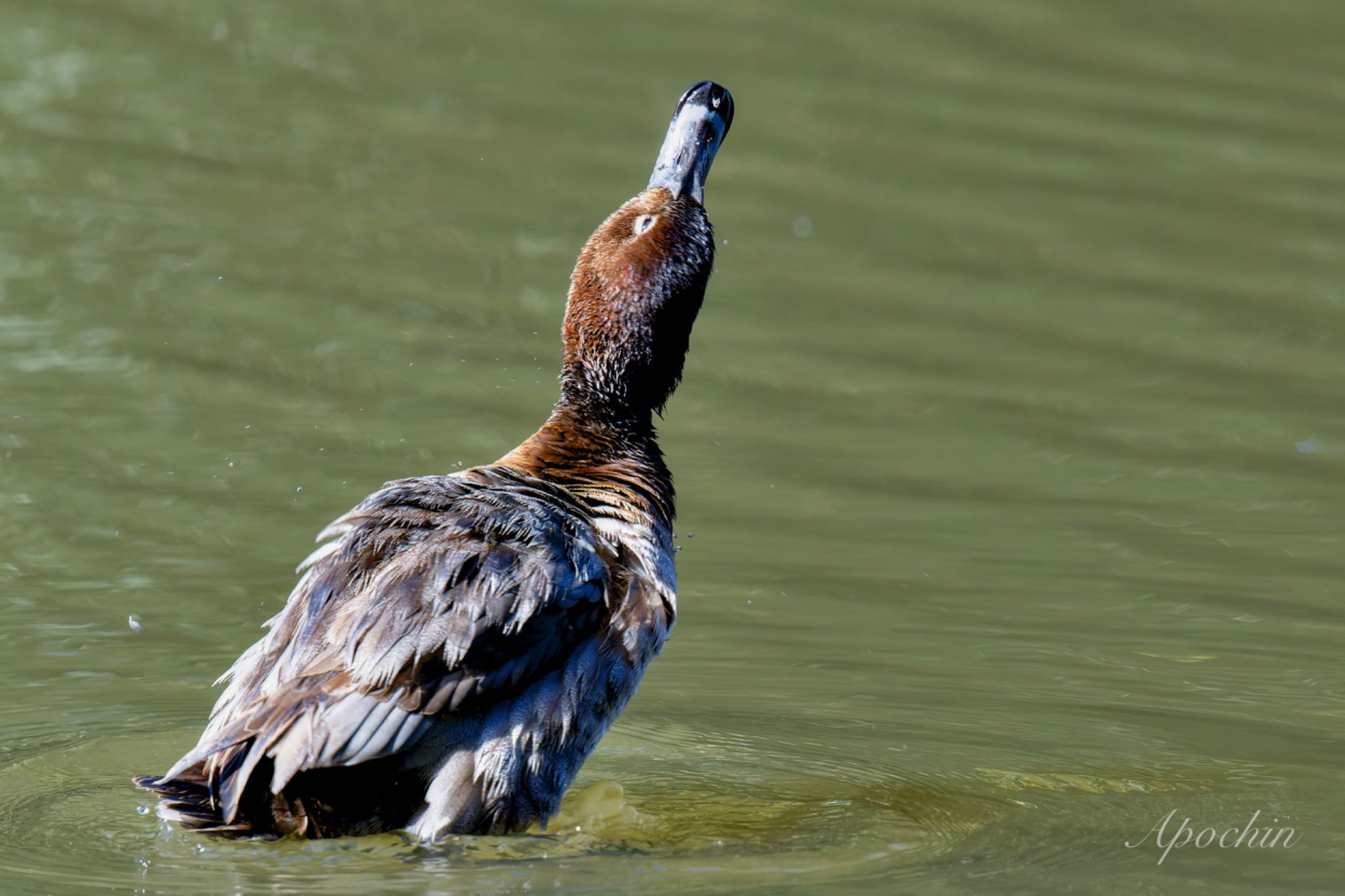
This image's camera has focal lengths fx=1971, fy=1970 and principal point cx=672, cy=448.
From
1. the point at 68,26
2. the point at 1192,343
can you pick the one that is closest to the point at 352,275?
the point at 68,26

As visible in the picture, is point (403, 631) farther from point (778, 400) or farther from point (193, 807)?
point (778, 400)

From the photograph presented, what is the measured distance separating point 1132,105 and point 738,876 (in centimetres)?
848

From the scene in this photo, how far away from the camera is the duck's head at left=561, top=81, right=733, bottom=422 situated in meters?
6.74

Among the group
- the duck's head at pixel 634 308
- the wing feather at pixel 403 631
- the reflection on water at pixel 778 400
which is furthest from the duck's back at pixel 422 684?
the duck's head at pixel 634 308

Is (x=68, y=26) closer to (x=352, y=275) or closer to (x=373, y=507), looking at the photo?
(x=352, y=275)

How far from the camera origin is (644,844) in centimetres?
559

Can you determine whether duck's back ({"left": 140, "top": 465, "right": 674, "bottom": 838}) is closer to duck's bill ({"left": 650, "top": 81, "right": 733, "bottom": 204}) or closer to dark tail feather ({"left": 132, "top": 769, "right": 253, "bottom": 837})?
Result: dark tail feather ({"left": 132, "top": 769, "right": 253, "bottom": 837})

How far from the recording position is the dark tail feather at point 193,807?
17.5ft

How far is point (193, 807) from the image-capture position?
5375mm

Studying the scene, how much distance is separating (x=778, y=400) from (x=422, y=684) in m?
4.68

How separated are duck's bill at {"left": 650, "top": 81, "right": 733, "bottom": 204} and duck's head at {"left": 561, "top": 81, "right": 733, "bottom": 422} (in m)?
0.20
